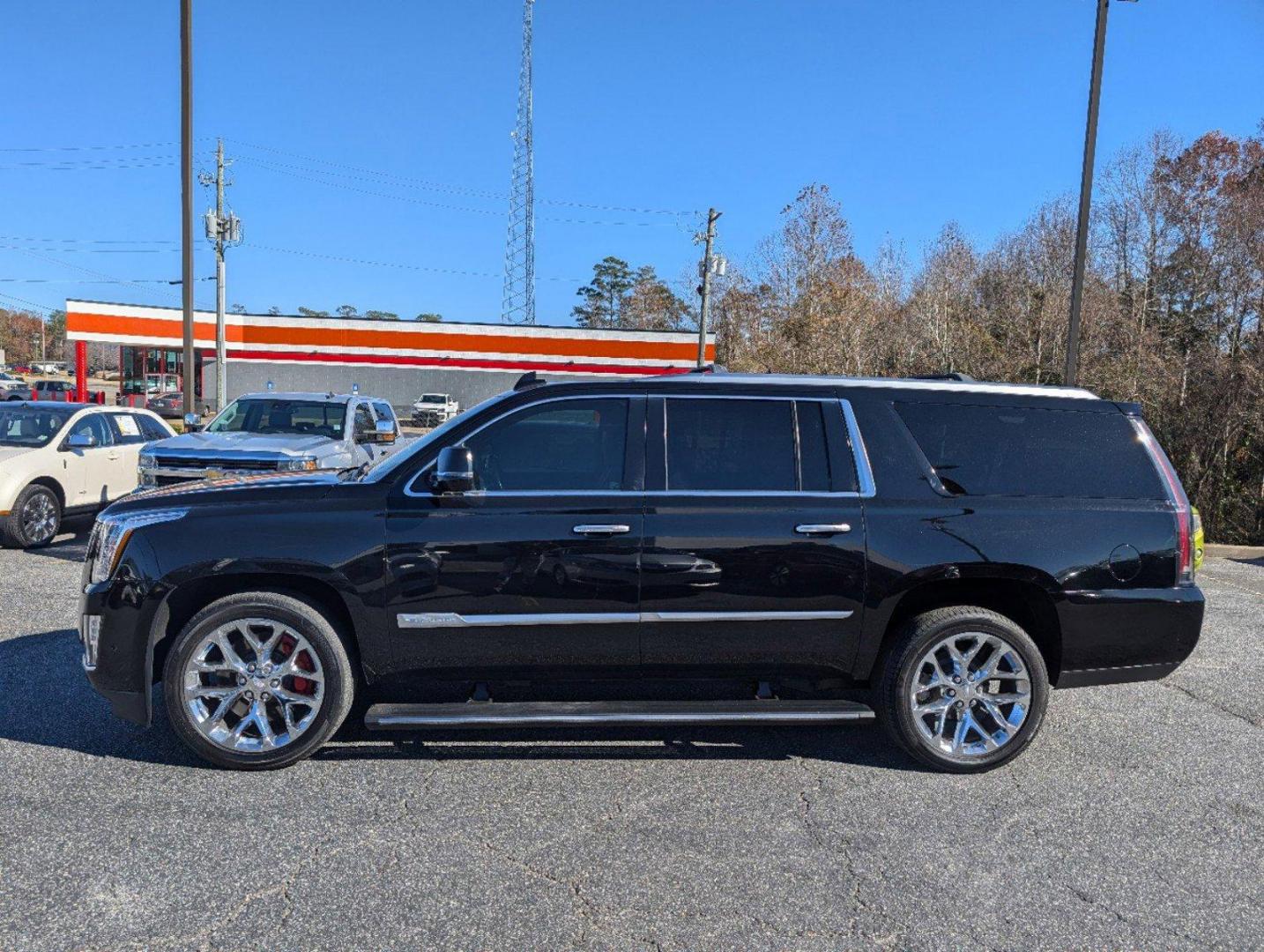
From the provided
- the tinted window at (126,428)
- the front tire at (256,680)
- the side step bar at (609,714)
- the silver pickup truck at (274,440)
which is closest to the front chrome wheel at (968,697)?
the side step bar at (609,714)

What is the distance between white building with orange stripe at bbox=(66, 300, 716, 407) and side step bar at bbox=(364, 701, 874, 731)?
136 feet

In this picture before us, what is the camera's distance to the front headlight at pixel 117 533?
168 inches

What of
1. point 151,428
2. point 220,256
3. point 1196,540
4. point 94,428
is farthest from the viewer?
point 220,256

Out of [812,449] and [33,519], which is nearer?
[812,449]

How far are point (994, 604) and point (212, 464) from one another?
7.63 meters

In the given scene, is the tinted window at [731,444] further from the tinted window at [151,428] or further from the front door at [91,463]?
the tinted window at [151,428]

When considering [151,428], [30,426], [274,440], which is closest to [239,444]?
[274,440]

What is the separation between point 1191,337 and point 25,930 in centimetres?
2970

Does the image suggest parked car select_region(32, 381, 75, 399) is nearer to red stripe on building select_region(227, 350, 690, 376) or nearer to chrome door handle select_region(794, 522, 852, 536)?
red stripe on building select_region(227, 350, 690, 376)

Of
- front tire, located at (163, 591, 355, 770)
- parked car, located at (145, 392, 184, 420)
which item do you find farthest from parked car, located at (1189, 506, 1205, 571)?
parked car, located at (145, 392, 184, 420)

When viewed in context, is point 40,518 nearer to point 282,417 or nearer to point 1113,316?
point 282,417

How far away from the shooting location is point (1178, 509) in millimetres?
4578

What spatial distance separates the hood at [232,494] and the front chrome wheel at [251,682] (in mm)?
565

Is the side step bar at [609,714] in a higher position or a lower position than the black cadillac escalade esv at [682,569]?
lower
